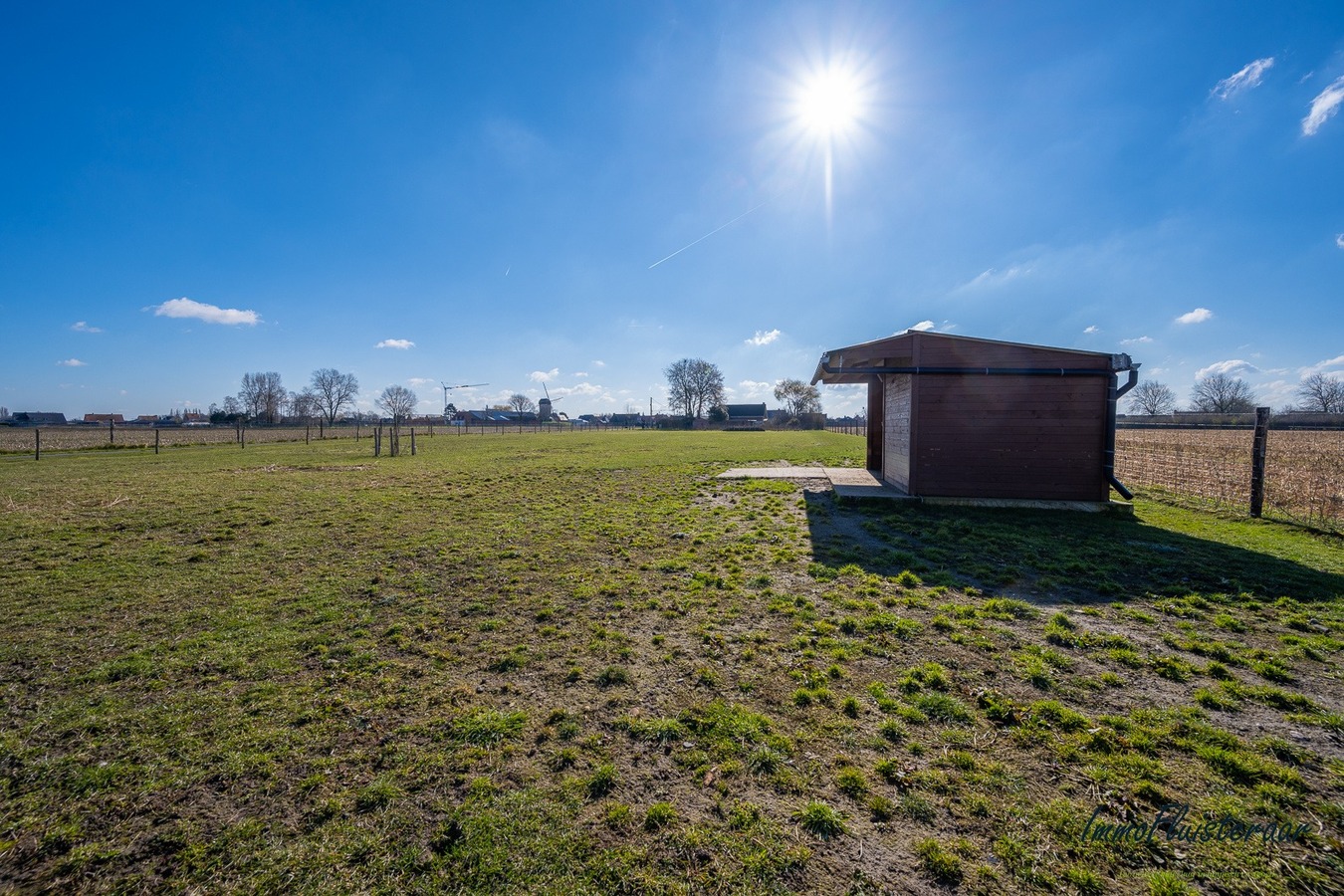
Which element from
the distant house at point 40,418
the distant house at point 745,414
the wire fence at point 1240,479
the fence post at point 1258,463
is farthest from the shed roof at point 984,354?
the distant house at point 40,418

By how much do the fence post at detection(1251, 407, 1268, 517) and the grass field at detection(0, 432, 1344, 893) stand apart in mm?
2129

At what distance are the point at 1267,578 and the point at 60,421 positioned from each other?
368ft

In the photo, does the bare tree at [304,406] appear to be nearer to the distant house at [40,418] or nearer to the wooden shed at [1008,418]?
the distant house at [40,418]

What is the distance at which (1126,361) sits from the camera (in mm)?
9484

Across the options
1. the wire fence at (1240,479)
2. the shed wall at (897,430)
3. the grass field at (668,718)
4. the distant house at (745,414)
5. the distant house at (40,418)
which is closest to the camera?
the grass field at (668,718)

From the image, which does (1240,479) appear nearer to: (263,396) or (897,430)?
(897,430)

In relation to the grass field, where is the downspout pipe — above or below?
above

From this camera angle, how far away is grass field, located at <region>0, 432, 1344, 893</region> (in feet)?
7.24

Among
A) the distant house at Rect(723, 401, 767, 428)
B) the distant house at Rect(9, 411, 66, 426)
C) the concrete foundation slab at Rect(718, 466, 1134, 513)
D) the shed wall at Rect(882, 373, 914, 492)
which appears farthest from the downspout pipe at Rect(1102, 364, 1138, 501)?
the distant house at Rect(9, 411, 66, 426)

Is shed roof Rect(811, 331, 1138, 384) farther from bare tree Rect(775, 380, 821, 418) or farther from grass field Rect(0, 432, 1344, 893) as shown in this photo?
bare tree Rect(775, 380, 821, 418)

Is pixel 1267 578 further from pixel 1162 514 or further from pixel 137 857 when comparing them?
pixel 137 857

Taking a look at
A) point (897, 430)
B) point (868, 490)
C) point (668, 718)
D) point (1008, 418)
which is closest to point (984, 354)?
point (1008, 418)

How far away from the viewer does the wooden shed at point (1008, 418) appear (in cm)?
984

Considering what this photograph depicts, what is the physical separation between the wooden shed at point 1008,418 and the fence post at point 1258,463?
1.78m
